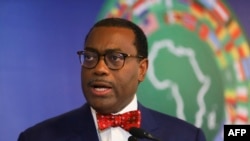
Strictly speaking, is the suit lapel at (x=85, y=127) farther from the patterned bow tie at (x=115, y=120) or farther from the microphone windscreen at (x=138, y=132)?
the microphone windscreen at (x=138, y=132)

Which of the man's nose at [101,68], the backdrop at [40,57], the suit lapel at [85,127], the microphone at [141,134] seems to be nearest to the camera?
the microphone at [141,134]

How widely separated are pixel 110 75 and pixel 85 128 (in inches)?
8.1

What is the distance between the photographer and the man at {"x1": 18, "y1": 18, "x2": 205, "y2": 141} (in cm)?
142

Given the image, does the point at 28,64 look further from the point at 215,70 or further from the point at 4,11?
the point at 215,70

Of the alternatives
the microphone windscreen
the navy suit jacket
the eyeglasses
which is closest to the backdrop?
the navy suit jacket

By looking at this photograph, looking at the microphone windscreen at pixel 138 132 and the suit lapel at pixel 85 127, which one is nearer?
the microphone windscreen at pixel 138 132

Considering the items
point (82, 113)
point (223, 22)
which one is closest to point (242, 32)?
point (223, 22)

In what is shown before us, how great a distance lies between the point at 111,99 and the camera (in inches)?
57.1

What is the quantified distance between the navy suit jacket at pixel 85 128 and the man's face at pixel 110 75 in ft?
0.24

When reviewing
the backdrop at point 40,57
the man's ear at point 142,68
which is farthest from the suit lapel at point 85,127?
the backdrop at point 40,57

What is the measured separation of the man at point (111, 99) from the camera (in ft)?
4.66

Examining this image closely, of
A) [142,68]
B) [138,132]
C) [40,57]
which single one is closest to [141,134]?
[138,132]

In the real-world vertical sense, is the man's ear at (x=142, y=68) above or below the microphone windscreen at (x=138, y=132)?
above

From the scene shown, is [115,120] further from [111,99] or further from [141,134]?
[141,134]
